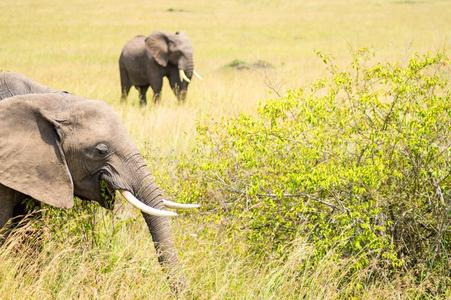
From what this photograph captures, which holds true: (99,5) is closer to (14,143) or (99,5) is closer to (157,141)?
(157,141)

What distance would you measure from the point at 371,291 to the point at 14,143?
2.54m

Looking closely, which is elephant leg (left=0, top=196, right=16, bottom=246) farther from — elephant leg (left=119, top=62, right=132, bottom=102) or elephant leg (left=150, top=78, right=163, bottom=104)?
elephant leg (left=119, top=62, right=132, bottom=102)

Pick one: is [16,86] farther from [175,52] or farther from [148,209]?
[175,52]

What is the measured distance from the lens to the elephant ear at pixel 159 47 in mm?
16500

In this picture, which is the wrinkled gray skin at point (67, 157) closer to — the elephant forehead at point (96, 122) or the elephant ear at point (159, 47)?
the elephant forehead at point (96, 122)

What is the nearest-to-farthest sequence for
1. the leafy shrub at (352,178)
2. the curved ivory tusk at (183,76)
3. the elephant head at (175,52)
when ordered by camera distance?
the leafy shrub at (352,178), the curved ivory tusk at (183,76), the elephant head at (175,52)

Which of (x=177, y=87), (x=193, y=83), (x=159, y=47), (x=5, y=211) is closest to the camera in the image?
(x=5, y=211)

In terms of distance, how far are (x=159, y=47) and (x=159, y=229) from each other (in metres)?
11.9

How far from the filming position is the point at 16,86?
6.05 meters

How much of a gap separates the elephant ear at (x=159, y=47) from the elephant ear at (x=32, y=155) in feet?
37.5

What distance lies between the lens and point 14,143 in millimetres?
5012

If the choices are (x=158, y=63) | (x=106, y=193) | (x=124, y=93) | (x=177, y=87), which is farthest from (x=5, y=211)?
(x=124, y=93)

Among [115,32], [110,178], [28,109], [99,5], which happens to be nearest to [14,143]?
[28,109]

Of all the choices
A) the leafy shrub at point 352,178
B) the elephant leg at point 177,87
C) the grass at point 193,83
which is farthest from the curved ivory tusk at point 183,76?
the leafy shrub at point 352,178
